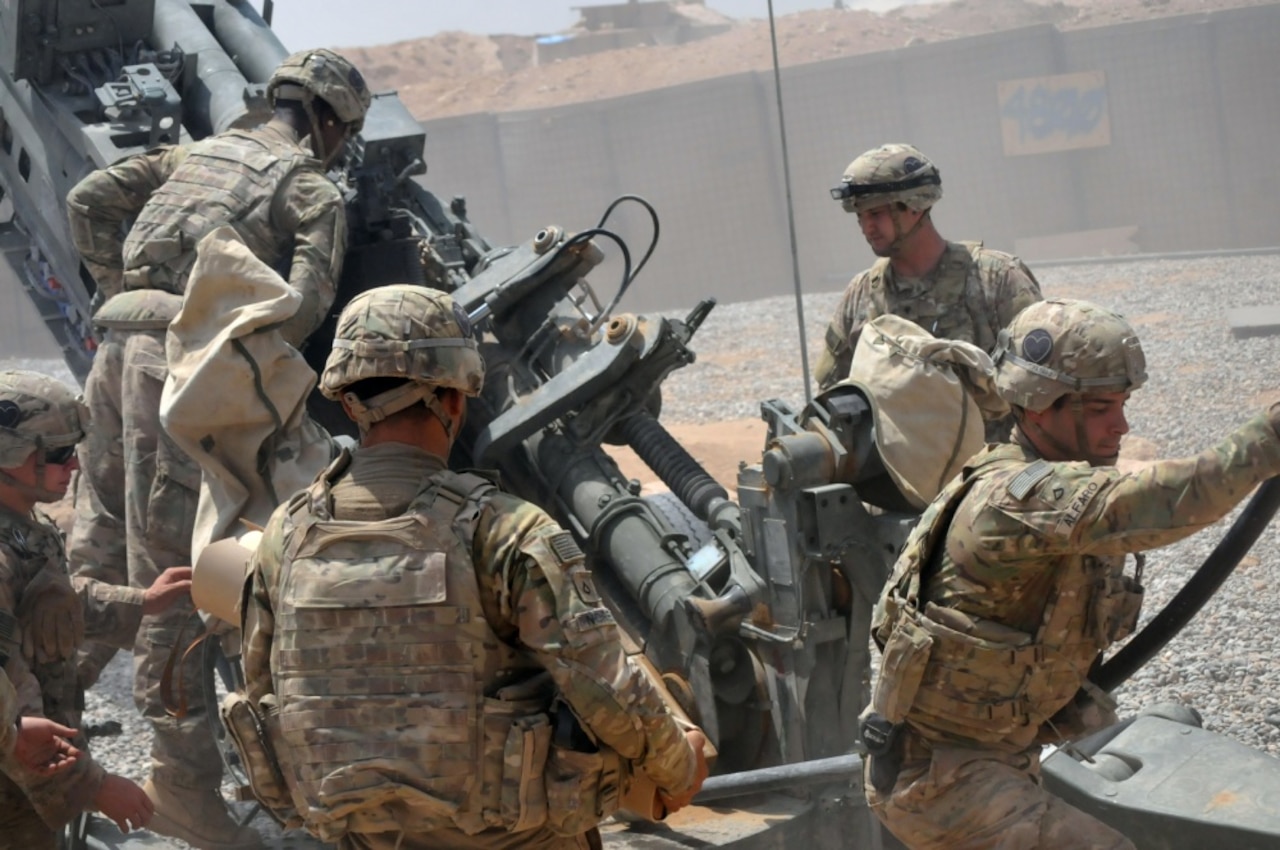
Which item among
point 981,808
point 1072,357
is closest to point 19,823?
point 981,808

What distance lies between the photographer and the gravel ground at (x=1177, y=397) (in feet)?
21.9

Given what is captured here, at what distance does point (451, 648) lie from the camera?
315 cm

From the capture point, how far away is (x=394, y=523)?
316 cm

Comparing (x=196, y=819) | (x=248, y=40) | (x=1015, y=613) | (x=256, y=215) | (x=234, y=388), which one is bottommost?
(x=196, y=819)

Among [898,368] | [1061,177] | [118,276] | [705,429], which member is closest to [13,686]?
[898,368]

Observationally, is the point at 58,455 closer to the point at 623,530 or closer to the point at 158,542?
the point at 158,542

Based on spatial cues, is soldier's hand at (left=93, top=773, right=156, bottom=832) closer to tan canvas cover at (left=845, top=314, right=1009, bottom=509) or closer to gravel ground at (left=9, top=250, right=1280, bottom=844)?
tan canvas cover at (left=845, top=314, right=1009, bottom=509)

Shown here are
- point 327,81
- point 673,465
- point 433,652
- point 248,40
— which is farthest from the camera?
point 248,40

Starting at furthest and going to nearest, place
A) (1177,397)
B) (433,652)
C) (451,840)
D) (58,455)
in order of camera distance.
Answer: (1177,397), (58,455), (451,840), (433,652)

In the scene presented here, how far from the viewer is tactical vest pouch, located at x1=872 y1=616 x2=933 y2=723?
3646 millimetres

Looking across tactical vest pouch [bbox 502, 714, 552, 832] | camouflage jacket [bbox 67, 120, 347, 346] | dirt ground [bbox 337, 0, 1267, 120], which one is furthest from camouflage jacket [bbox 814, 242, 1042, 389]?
dirt ground [bbox 337, 0, 1267, 120]

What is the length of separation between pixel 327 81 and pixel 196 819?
2615mm

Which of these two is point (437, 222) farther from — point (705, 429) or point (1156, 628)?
point (705, 429)

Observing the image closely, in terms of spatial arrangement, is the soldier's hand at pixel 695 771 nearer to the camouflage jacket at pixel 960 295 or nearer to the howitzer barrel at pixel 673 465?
the howitzer barrel at pixel 673 465
